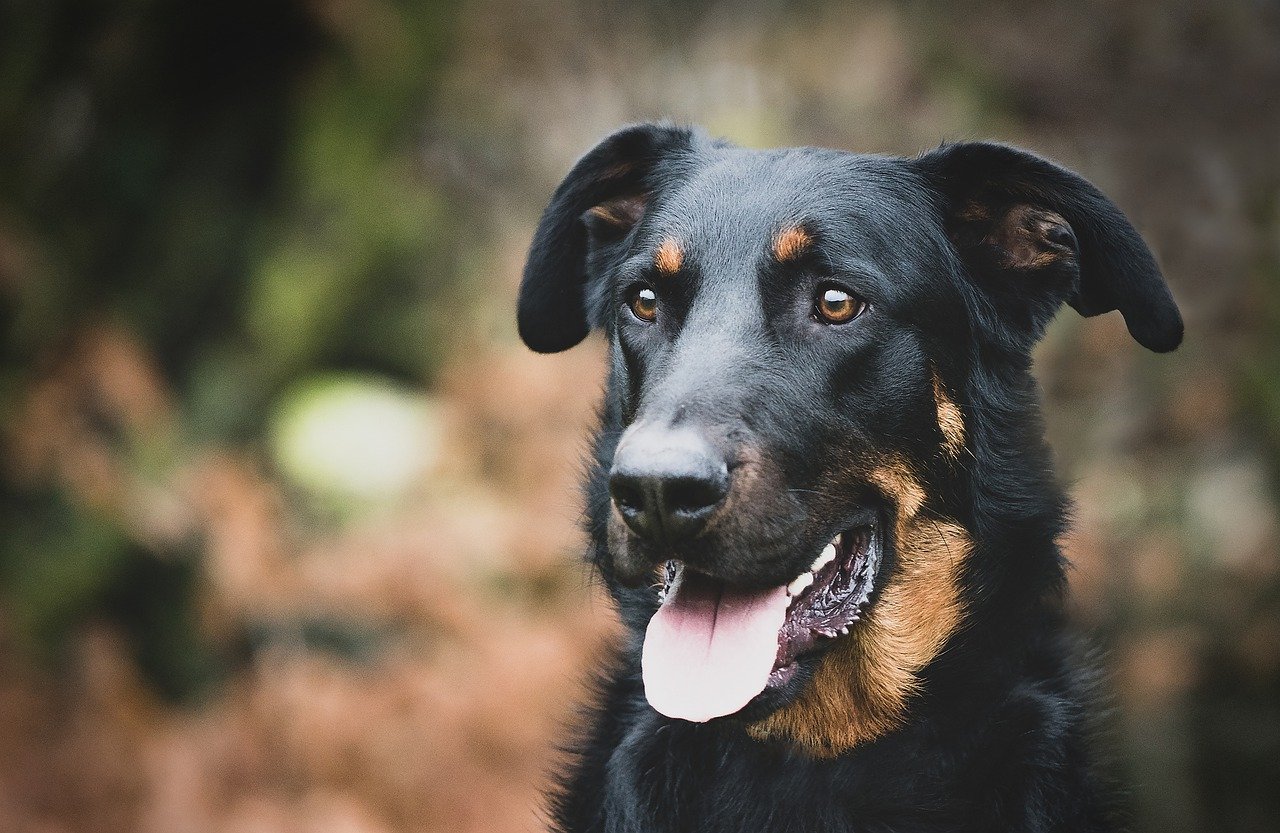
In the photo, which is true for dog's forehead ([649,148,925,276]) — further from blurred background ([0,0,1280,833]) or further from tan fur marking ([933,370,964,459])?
blurred background ([0,0,1280,833])

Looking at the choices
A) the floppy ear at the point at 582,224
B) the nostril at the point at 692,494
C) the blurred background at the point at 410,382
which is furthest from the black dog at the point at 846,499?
the blurred background at the point at 410,382

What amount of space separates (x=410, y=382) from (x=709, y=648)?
6.78 meters

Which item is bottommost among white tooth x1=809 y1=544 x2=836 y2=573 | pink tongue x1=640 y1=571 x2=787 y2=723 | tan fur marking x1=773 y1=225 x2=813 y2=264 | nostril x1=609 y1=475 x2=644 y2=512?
pink tongue x1=640 y1=571 x2=787 y2=723

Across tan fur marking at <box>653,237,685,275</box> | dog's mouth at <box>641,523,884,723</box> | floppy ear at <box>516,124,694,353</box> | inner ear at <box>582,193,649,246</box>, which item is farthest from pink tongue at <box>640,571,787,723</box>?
inner ear at <box>582,193,649,246</box>

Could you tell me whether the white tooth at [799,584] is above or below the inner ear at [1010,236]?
below

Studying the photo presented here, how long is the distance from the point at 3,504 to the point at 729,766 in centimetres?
610

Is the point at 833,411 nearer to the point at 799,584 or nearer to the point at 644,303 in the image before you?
the point at 799,584

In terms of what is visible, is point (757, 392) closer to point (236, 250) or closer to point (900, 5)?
point (900, 5)

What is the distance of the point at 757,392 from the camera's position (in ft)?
8.80

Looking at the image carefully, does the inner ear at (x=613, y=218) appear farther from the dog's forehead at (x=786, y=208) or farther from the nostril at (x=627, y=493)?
the nostril at (x=627, y=493)

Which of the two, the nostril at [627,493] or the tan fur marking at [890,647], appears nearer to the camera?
the nostril at [627,493]

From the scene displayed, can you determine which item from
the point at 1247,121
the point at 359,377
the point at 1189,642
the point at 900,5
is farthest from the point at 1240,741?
the point at 359,377

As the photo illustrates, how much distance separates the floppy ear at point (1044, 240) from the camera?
2809mm

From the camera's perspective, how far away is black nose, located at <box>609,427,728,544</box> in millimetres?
2430
